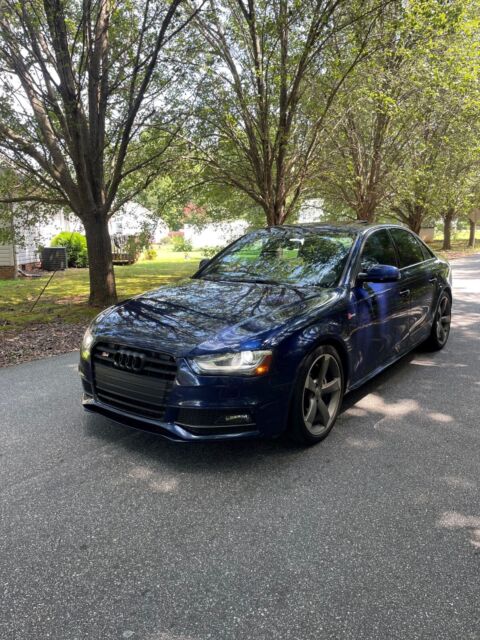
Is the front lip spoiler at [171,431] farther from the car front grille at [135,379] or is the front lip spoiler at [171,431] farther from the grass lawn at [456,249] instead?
the grass lawn at [456,249]

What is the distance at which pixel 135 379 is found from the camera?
3.15 m

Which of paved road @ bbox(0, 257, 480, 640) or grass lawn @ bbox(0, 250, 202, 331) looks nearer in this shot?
paved road @ bbox(0, 257, 480, 640)

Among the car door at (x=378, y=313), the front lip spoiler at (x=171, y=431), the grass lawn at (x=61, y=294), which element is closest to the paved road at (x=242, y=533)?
the front lip spoiler at (x=171, y=431)

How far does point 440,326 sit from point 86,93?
7.42 metres

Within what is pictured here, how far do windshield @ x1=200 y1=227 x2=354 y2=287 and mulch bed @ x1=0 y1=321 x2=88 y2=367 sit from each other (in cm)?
300

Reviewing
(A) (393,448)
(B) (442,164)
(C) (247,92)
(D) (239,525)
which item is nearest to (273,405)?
(D) (239,525)

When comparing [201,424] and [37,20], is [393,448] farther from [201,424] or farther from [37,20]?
[37,20]

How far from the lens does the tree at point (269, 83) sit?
879 cm

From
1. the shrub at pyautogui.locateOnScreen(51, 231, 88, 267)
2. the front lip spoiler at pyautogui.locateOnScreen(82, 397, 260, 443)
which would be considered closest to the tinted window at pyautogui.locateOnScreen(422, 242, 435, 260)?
the front lip spoiler at pyautogui.locateOnScreen(82, 397, 260, 443)

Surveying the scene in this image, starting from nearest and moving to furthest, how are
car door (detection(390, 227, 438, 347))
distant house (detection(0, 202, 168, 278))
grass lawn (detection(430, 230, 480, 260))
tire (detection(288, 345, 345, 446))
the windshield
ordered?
tire (detection(288, 345, 345, 446))
the windshield
car door (detection(390, 227, 438, 347))
distant house (detection(0, 202, 168, 278))
grass lawn (detection(430, 230, 480, 260))

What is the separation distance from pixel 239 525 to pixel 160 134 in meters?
9.56

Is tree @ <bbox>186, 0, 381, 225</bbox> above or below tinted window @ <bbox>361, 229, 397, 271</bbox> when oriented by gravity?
above

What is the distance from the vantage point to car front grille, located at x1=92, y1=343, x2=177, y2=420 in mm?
3029

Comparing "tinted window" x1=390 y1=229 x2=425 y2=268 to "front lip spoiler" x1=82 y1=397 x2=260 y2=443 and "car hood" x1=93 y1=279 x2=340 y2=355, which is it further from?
"front lip spoiler" x1=82 y1=397 x2=260 y2=443
